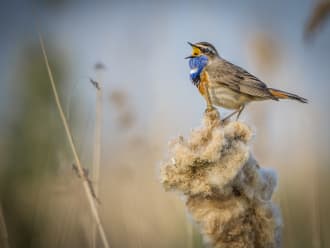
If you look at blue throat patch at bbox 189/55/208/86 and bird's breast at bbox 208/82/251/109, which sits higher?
blue throat patch at bbox 189/55/208/86

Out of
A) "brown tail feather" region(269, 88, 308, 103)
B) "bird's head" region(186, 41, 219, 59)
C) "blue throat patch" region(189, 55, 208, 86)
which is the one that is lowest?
"brown tail feather" region(269, 88, 308, 103)

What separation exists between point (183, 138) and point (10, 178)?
10.9 feet

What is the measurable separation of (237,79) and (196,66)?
0.35 metres

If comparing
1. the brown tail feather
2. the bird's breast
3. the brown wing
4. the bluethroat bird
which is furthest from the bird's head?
the brown tail feather

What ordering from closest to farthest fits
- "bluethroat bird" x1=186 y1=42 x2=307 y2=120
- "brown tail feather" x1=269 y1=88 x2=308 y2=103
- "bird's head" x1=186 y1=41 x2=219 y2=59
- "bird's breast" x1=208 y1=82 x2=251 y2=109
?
1. "brown tail feather" x1=269 y1=88 x2=308 y2=103
2. "bluethroat bird" x1=186 y1=42 x2=307 y2=120
3. "bird's breast" x1=208 y1=82 x2=251 y2=109
4. "bird's head" x1=186 y1=41 x2=219 y2=59

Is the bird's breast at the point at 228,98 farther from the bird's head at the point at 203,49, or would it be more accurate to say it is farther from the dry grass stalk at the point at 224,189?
the dry grass stalk at the point at 224,189

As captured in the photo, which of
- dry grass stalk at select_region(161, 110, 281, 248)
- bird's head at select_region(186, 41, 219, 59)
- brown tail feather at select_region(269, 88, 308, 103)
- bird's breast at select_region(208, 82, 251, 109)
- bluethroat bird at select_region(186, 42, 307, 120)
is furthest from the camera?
bird's head at select_region(186, 41, 219, 59)

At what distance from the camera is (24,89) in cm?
595

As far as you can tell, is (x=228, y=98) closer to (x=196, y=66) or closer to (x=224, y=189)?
(x=196, y=66)

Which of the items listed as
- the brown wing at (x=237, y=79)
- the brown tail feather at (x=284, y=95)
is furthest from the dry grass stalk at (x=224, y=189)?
the brown wing at (x=237, y=79)

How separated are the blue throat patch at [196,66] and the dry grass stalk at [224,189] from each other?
6.61 ft

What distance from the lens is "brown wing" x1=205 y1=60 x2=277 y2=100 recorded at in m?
4.38

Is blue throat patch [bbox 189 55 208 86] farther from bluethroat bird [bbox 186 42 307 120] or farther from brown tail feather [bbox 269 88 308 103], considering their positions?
brown tail feather [bbox 269 88 308 103]

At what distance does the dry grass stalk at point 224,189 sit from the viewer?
7.36 feet
